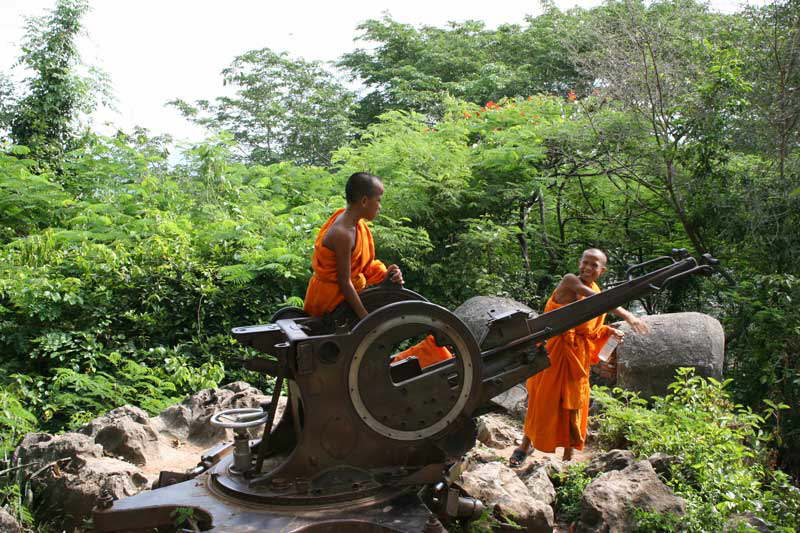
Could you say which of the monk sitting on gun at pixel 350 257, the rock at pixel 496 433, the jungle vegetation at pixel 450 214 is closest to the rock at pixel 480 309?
the jungle vegetation at pixel 450 214

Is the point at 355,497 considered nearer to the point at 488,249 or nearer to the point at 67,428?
the point at 67,428

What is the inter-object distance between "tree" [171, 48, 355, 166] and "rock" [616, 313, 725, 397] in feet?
38.3

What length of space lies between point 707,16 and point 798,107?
7.71 feet

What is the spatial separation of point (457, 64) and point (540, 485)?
49.5ft

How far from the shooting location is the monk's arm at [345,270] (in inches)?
156

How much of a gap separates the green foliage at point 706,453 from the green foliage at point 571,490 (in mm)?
577

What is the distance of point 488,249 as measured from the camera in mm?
9844

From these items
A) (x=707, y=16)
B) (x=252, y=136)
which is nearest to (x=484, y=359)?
(x=707, y=16)

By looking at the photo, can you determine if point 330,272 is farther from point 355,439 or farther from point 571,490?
point 571,490

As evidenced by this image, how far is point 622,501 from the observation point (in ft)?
13.4

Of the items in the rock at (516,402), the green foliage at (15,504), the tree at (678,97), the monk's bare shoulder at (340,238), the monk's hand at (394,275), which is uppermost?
the tree at (678,97)

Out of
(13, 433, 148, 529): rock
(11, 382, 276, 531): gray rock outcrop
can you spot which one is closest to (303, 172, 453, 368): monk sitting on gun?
(11, 382, 276, 531): gray rock outcrop

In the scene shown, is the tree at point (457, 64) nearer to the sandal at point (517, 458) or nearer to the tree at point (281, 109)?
the tree at point (281, 109)

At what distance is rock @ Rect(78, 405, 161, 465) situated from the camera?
540 centimetres
